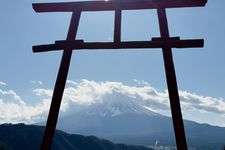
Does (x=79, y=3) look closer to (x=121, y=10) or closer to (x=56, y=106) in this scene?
(x=121, y=10)

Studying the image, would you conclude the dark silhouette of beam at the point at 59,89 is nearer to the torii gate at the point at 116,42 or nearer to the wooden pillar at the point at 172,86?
the torii gate at the point at 116,42

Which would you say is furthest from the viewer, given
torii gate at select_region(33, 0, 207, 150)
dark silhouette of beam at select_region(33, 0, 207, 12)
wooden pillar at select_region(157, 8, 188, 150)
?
dark silhouette of beam at select_region(33, 0, 207, 12)

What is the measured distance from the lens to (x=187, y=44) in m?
7.40

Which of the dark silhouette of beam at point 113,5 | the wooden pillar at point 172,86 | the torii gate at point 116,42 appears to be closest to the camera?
the wooden pillar at point 172,86

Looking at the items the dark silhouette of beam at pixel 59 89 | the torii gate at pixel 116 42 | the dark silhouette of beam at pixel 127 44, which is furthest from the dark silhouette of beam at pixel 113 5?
the dark silhouette of beam at pixel 127 44

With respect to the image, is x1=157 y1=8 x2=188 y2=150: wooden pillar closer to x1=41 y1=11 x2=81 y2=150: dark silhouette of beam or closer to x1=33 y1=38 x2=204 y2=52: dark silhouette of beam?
x1=33 y1=38 x2=204 y2=52: dark silhouette of beam

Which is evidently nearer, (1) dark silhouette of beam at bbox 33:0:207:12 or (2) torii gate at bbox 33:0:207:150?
(2) torii gate at bbox 33:0:207:150

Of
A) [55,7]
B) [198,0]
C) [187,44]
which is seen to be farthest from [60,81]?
[198,0]

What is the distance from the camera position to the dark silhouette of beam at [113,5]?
289 inches

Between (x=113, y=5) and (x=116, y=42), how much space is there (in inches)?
28.5

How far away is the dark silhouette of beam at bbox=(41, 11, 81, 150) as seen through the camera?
7.34 m

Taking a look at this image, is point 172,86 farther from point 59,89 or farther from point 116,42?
point 59,89

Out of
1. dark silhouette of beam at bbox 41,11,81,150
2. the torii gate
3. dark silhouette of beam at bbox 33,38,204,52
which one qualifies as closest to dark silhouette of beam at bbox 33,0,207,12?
the torii gate

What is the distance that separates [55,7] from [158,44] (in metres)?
2.25
